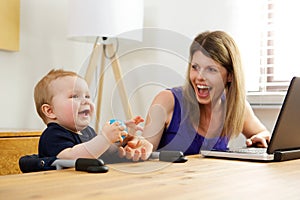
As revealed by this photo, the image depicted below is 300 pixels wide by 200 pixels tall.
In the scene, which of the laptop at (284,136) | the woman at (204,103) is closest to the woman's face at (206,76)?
the woman at (204,103)

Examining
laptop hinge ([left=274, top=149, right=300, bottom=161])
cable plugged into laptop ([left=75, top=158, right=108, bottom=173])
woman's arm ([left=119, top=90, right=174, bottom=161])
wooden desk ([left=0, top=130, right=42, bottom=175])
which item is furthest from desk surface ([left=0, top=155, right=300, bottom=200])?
wooden desk ([left=0, top=130, right=42, bottom=175])

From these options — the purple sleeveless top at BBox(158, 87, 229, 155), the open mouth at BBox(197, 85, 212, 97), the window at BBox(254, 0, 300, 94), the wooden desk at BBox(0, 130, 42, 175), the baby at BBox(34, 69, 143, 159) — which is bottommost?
the wooden desk at BBox(0, 130, 42, 175)

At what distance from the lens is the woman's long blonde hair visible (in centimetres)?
173

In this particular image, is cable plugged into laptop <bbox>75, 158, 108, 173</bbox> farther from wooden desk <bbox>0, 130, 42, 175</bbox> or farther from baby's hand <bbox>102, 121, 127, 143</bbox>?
wooden desk <bbox>0, 130, 42, 175</bbox>

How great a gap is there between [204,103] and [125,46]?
4.02 ft

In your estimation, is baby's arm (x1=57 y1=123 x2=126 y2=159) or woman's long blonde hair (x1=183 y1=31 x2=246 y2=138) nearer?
baby's arm (x1=57 y1=123 x2=126 y2=159)

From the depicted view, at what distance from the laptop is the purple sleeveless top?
39cm

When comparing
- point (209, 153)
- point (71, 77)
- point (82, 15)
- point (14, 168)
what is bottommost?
point (14, 168)

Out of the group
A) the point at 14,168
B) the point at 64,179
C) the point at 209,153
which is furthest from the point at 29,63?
the point at 64,179

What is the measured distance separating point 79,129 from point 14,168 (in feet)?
2.66

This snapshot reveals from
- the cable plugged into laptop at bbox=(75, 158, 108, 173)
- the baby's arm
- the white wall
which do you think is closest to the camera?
the cable plugged into laptop at bbox=(75, 158, 108, 173)

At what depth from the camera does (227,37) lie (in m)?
1.77

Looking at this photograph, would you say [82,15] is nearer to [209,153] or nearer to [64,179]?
[209,153]

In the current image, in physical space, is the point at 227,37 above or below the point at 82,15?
below
